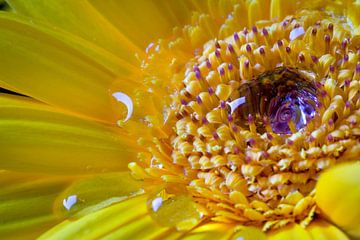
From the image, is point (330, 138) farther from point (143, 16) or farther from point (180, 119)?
point (143, 16)

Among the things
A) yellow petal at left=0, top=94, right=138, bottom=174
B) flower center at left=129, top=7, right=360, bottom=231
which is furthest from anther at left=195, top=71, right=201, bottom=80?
yellow petal at left=0, top=94, right=138, bottom=174

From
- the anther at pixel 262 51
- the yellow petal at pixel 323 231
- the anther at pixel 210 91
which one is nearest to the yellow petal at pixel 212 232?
the yellow petal at pixel 323 231

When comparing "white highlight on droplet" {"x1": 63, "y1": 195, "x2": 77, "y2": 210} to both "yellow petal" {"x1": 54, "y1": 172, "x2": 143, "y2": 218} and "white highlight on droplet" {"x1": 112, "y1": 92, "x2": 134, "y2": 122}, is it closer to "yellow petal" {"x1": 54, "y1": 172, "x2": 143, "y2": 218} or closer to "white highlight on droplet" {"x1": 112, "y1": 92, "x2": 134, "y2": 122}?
"yellow petal" {"x1": 54, "y1": 172, "x2": 143, "y2": 218}

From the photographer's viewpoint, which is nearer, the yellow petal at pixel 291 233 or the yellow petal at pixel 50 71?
the yellow petal at pixel 291 233

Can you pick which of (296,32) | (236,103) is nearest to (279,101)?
(236,103)

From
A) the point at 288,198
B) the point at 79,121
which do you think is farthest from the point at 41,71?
the point at 288,198

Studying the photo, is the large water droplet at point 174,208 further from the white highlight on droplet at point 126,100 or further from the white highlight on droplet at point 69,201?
the white highlight on droplet at point 126,100

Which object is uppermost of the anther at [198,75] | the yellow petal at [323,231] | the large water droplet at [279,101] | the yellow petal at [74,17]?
the yellow petal at [74,17]

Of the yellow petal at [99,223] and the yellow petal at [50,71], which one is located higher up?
the yellow petal at [50,71]
